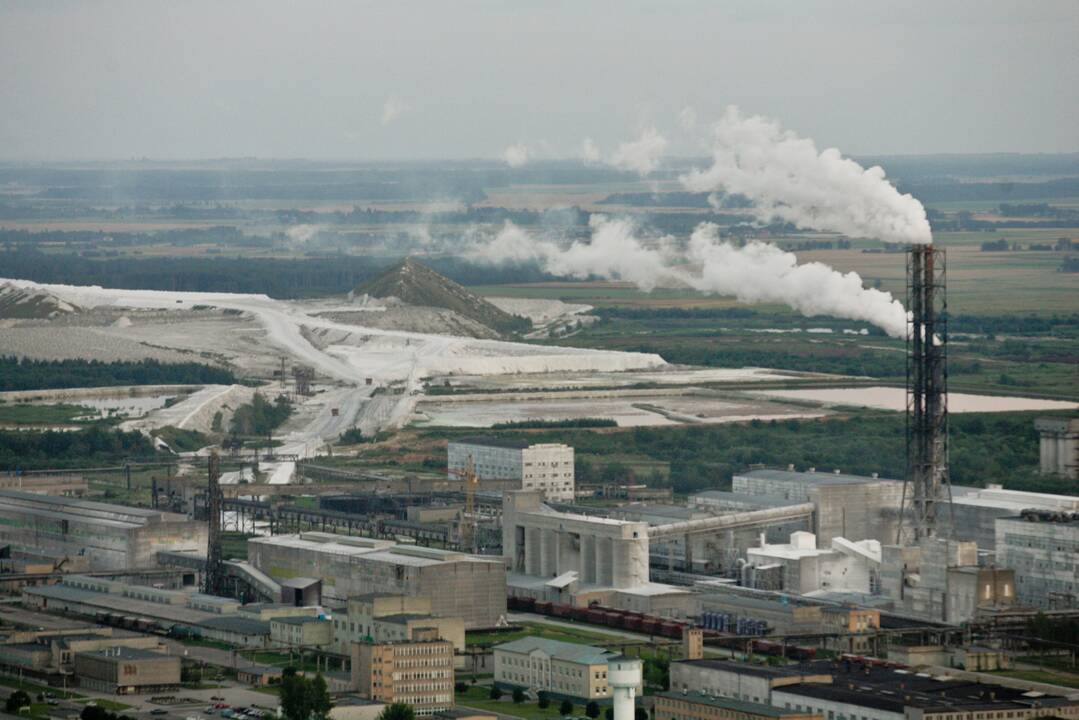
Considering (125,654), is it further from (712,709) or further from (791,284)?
(791,284)

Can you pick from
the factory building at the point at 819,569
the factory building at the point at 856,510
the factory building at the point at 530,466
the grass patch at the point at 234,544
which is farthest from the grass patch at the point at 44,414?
the factory building at the point at 819,569

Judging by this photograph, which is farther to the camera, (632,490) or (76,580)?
(632,490)

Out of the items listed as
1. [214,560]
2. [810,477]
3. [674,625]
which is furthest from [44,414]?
[674,625]

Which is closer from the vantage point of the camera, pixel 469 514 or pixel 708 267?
pixel 469 514

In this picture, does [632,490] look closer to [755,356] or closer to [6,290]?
[755,356]

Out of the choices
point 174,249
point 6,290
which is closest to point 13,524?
point 6,290
